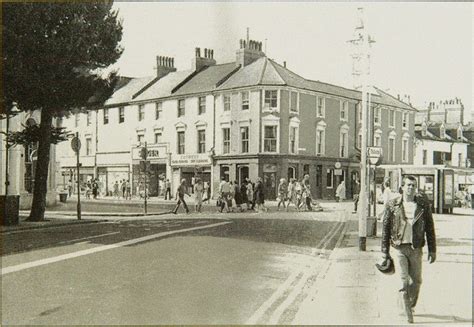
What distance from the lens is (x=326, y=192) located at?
105 ft

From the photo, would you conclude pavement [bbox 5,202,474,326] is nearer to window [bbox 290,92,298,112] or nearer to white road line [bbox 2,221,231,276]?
white road line [bbox 2,221,231,276]

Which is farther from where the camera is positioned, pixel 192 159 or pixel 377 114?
pixel 377 114

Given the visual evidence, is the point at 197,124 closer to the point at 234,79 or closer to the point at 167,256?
the point at 234,79

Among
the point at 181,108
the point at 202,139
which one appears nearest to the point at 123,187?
the point at 181,108

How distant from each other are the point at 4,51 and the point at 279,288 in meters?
12.0

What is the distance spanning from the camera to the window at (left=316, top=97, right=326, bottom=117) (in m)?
24.4

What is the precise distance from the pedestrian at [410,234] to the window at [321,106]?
17142mm

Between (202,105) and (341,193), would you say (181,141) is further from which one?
(341,193)

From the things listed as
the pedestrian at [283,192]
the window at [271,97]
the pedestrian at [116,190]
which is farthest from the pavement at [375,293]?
the pedestrian at [116,190]

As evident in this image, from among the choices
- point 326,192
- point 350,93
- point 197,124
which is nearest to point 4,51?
point 197,124

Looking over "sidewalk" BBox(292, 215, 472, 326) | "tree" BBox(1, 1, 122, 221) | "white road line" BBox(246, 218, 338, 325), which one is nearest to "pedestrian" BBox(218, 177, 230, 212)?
"tree" BBox(1, 1, 122, 221)

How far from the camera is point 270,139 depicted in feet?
86.1

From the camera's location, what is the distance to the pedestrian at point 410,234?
7.07 meters

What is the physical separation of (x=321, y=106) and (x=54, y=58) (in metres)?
11.3
